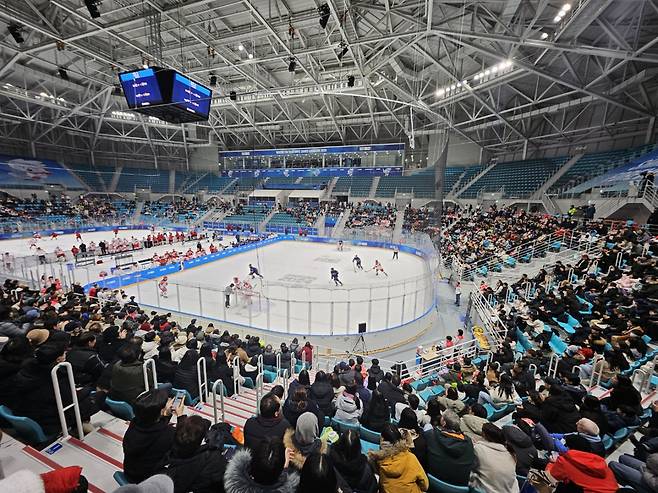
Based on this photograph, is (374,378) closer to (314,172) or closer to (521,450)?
(521,450)

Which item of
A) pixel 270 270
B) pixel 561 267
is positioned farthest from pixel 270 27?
pixel 561 267

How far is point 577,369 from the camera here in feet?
20.1

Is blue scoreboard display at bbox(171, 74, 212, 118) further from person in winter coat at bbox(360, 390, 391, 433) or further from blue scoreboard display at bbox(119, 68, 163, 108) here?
person in winter coat at bbox(360, 390, 391, 433)

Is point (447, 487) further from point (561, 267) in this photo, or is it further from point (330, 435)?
point (561, 267)

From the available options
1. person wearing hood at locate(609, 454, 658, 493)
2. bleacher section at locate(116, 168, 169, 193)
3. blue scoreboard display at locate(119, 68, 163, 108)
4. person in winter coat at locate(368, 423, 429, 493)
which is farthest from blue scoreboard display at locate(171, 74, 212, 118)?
bleacher section at locate(116, 168, 169, 193)

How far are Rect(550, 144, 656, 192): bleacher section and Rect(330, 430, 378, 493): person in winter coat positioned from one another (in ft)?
96.3

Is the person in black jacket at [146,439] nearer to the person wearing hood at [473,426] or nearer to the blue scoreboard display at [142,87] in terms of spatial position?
the person wearing hood at [473,426]

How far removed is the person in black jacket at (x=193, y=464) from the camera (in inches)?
79.1

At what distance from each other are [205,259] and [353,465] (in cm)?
2136

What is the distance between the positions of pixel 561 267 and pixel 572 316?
172 inches

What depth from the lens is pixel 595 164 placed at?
25.0m

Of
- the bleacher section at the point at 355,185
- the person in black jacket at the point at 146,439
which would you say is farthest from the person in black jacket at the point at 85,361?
the bleacher section at the point at 355,185

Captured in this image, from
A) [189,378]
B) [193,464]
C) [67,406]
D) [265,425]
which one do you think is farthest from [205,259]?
[193,464]

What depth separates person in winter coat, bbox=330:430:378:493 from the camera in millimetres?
2436
